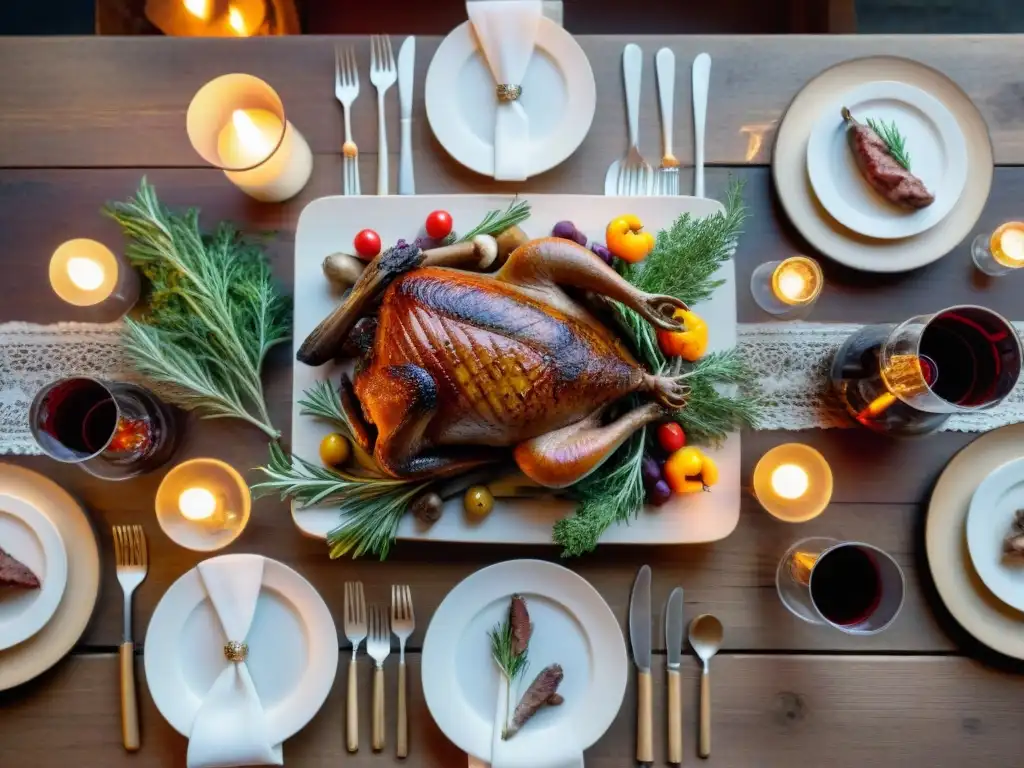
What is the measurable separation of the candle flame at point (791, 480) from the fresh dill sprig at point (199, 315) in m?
0.90

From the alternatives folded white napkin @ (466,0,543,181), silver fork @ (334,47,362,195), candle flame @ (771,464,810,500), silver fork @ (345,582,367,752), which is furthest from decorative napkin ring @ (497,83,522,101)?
silver fork @ (345,582,367,752)

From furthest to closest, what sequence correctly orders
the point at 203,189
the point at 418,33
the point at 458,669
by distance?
1. the point at 418,33
2. the point at 203,189
3. the point at 458,669

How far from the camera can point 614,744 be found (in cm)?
125

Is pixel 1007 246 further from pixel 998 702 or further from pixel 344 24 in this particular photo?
pixel 344 24

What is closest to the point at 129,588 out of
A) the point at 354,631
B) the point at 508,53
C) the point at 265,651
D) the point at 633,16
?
the point at 265,651

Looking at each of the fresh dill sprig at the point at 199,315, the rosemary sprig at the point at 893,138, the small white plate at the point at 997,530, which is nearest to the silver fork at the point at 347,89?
the fresh dill sprig at the point at 199,315

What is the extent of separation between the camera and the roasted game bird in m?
1.07

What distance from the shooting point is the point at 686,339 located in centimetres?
117

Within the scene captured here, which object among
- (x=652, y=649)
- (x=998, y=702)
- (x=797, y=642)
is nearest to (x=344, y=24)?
(x=652, y=649)

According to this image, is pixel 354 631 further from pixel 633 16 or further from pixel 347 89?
pixel 633 16

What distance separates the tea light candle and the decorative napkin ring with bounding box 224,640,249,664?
0.95m

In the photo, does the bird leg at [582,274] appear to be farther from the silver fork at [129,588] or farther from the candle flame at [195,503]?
the silver fork at [129,588]

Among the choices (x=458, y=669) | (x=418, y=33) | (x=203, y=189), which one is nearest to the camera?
(x=458, y=669)

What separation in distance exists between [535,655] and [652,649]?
218mm
